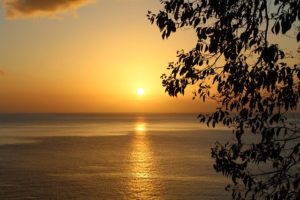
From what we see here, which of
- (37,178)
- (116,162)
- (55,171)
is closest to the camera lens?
(37,178)

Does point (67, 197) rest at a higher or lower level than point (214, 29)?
lower

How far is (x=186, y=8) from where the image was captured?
723cm

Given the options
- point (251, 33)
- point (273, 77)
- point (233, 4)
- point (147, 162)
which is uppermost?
point (233, 4)

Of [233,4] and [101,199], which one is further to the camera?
[101,199]

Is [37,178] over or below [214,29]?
below

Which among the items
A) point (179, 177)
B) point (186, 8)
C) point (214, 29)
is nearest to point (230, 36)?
point (214, 29)

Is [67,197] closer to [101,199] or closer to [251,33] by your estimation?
[101,199]

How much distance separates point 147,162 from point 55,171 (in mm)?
12307

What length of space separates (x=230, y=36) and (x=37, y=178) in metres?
→ 31.7

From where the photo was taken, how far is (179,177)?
122ft

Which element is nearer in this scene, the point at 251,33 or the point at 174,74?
the point at 251,33

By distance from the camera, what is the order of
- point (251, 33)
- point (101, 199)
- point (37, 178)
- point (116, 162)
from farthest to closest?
point (116, 162)
point (37, 178)
point (101, 199)
point (251, 33)

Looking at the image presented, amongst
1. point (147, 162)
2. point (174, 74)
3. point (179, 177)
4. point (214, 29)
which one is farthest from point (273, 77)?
point (147, 162)

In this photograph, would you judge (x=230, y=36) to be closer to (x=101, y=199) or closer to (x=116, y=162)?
(x=101, y=199)
